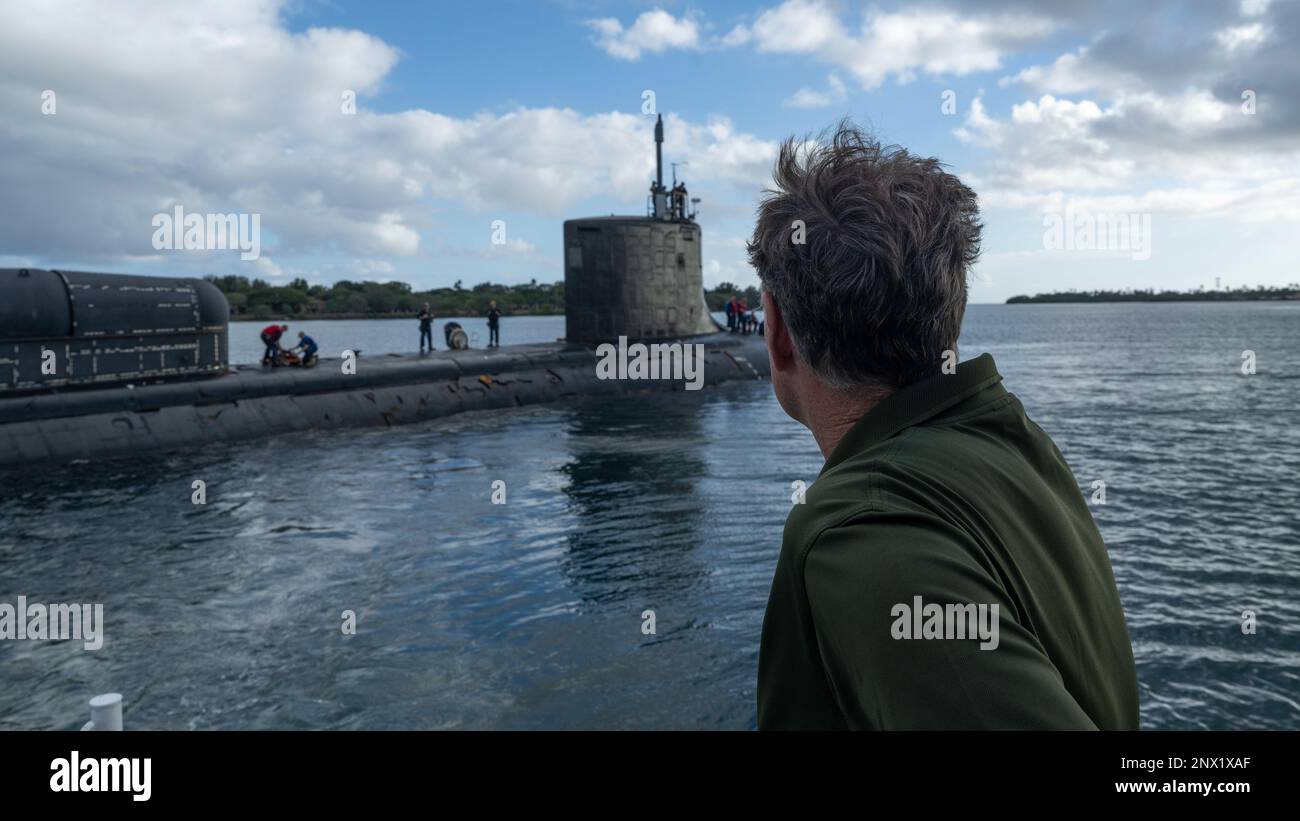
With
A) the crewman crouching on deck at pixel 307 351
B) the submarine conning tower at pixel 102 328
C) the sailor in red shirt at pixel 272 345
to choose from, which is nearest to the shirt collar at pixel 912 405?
the submarine conning tower at pixel 102 328

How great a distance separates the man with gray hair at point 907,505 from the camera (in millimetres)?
1247

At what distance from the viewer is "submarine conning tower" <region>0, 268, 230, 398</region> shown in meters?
19.1

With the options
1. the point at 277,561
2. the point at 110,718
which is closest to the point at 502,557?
the point at 277,561

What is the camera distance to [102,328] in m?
20.4

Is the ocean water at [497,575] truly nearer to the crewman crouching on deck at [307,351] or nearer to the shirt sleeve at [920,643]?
the crewman crouching on deck at [307,351]

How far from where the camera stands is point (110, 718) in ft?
14.3

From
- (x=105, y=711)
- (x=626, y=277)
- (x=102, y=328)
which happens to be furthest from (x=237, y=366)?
(x=105, y=711)

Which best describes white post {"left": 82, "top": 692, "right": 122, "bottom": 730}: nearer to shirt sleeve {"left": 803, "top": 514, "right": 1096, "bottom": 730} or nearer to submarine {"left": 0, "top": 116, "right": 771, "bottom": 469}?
shirt sleeve {"left": 803, "top": 514, "right": 1096, "bottom": 730}

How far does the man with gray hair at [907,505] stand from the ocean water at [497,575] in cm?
679

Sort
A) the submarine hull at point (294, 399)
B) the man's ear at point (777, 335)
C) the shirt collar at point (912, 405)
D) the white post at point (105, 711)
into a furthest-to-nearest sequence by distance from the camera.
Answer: the submarine hull at point (294, 399) < the white post at point (105, 711) < the man's ear at point (777, 335) < the shirt collar at point (912, 405)

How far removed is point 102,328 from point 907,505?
899 inches

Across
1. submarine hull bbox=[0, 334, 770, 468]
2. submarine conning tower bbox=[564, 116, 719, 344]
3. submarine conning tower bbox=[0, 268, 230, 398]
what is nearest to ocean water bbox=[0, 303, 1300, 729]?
submarine hull bbox=[0, 334, 770, 468]

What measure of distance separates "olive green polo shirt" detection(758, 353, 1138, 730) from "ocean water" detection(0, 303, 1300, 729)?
684 cm
